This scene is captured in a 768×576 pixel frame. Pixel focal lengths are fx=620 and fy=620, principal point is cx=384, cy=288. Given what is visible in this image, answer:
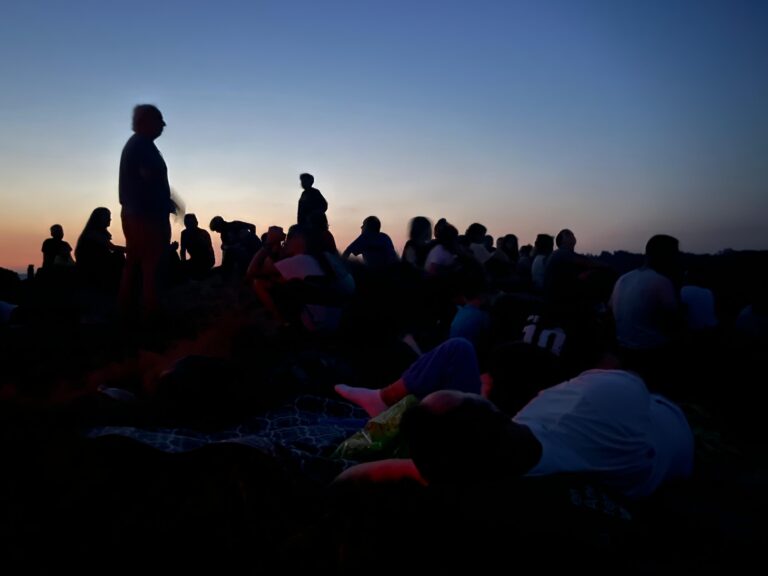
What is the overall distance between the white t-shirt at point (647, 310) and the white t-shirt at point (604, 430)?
2795mm

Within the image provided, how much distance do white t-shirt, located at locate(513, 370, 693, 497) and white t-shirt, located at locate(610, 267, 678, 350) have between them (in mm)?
2795

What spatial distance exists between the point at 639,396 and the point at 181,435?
2.48 m

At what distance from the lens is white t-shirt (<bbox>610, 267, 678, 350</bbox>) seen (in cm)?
559

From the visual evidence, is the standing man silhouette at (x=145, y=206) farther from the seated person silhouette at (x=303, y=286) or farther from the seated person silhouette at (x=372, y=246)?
the seated person silhouette at (x=372, y=246)

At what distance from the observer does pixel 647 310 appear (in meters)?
5.63

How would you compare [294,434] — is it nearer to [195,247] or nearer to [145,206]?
[145,206]

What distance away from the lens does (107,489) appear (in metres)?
2.70

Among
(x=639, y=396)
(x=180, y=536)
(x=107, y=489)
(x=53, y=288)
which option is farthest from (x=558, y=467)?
(x=53, y=288)

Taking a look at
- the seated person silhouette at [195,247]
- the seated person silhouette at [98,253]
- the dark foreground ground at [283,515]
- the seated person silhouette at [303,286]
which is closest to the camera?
the dark foreground ground at [283,515]

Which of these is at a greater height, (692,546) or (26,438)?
(26,438)

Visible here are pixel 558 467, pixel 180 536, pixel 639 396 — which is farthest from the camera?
pixel 639 396

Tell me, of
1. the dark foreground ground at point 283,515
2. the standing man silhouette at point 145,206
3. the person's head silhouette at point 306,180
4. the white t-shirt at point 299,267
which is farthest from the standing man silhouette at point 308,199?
the dark foreground ground at point 283,515

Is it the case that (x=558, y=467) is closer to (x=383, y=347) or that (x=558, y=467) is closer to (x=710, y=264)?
(x=383, y=347)

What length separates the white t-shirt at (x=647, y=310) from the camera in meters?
5.59
